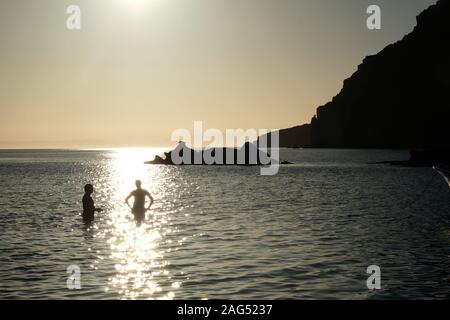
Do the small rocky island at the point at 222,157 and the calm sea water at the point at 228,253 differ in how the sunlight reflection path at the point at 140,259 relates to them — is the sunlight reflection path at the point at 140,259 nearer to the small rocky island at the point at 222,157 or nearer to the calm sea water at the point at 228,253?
the calm sea water at the point at 228,253

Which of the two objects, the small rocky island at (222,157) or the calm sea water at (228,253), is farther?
the small rocky island at (222,157)

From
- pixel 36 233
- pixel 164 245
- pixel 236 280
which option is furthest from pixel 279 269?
pixel 36 233

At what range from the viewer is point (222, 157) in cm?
17275

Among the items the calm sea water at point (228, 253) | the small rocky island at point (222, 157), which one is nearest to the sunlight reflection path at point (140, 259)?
the calm sea water at point (228, 253)

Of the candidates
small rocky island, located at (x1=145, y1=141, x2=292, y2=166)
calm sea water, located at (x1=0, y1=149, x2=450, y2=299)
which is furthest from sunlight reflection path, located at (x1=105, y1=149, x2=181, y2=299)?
small rocky island, located at (x1=145, y1=141, x2=292, y2=166)

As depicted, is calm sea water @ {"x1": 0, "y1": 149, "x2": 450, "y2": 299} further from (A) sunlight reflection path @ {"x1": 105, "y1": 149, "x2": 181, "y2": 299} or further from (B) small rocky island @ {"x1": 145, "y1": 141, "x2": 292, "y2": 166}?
(B) small rocky island @ {"x1": 145, "y1": 141, "x2": 292, "y2": 166}

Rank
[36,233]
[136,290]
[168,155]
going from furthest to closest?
[168,155], [36,233], [136,290]

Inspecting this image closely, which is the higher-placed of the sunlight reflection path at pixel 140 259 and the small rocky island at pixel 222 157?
the small rocky island at pixel 222 157

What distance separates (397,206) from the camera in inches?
1679

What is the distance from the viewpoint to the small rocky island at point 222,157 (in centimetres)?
15675

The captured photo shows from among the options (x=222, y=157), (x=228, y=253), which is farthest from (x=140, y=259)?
(x=222, y=157)
